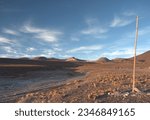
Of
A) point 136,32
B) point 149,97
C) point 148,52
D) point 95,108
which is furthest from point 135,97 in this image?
point 148,52

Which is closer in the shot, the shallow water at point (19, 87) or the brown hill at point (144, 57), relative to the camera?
the shallow water at point (19, 87)

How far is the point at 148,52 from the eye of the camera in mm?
162000

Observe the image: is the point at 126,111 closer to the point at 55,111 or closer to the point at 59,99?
the point at 55,111

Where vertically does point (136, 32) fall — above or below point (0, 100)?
above

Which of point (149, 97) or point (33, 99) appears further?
point (33, 99)

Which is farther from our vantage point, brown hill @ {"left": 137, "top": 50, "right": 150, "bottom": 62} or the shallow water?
brown hill @ {"left": 137, "top": 50, "right": 150, "bottom": 62}

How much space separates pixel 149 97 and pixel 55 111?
6240mm

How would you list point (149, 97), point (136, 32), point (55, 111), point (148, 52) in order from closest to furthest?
point (55, 111)
point (149, 97)
point (136, 32)
point (148, 52)

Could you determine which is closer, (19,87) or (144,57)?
(19,87)

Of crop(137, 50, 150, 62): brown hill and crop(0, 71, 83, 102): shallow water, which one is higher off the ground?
crop(137, 50, 150, 62): brown hill

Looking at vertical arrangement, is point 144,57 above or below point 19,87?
above

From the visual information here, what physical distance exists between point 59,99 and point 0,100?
546cm

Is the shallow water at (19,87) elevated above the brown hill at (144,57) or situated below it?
below

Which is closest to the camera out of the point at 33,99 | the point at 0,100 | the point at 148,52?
the point at 33,99
